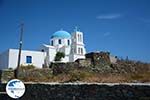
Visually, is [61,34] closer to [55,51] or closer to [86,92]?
[55,51]

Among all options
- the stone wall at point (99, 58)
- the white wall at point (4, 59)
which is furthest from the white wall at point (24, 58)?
the stone wall at point (99, 58)

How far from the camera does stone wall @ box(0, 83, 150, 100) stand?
8391mm

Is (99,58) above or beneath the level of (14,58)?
beneath

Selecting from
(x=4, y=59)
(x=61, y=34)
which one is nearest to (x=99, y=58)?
(x=4, y=59)

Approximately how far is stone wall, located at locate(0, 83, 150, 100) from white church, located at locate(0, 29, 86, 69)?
1200 inches

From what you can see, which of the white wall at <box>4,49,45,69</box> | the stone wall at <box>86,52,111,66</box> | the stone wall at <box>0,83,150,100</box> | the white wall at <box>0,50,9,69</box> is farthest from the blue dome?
the stone wall at <box>0,83,150,100</box>

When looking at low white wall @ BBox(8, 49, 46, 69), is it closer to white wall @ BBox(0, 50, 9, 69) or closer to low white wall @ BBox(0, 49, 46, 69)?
low white wall @ BBox(0, 49, 46, 69)

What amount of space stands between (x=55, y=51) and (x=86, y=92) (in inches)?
1796

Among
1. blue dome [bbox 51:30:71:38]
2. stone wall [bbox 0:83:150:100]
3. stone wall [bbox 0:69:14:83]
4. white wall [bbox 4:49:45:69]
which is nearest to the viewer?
stone wall [bbox 0:83:150:100]

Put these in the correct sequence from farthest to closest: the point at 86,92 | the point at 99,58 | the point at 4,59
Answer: the point at 4,59, the point at 99,58, the point at 86,92

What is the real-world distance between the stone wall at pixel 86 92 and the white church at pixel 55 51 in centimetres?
3047

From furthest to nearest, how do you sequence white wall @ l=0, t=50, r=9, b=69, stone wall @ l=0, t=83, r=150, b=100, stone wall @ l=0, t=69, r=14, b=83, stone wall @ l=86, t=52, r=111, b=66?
white wall @ l=0, t=50, r=9, b=69
stone wall @ l=86, t=52, r=111, b=66
stone wall @ l=0, t=69, r=14, b=83
stone wall @ l=0, t=83, r=150, b=100

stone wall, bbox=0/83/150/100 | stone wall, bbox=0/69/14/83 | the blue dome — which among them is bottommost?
stone wall, bbox=0/83/150/100

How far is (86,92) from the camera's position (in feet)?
31.8
